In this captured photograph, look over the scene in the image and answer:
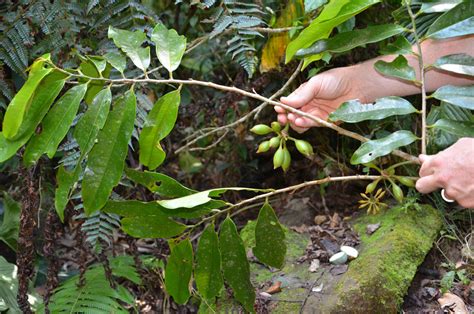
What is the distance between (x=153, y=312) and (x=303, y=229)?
0.70m

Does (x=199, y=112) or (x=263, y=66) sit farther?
(x=199, y=112)

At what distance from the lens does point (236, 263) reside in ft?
5.83

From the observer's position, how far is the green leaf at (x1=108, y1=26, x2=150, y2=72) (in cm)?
165

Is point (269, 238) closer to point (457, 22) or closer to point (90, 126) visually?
point (90, 126)

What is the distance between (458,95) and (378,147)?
30 cm

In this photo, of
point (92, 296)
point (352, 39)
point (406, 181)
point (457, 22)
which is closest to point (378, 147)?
point (406, 181)

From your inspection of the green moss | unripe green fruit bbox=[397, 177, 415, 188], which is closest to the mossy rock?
the green moss

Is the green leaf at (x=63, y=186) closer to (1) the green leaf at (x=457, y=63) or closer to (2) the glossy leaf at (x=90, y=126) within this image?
(2) the glossy leaf at (x=90, y=126)

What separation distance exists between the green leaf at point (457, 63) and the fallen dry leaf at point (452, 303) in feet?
2.58

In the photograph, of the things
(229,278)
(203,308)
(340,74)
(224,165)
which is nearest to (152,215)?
(229,278)

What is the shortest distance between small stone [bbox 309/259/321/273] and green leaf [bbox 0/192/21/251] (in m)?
1.21

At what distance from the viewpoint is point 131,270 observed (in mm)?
2318

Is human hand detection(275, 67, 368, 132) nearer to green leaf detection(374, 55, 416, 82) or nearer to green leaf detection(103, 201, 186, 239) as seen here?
green leaf detection(374, 55, 416, 82)

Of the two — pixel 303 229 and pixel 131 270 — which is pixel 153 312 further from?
pixel 303 229
